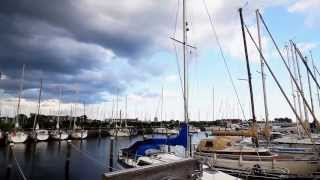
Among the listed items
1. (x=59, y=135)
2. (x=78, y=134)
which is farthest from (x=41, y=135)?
(x=78, y=134)

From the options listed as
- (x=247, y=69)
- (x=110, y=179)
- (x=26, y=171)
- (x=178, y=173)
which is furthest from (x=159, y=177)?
(x=26, y=171)

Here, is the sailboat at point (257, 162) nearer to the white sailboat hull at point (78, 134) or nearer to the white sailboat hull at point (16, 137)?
the white sailboat hull at point (16, 137)

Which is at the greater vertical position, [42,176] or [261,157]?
[261,157]

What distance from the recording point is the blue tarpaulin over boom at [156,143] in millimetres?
16891

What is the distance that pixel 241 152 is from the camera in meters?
23.8

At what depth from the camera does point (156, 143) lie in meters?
21.7

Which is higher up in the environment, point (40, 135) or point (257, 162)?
point (257, 162)

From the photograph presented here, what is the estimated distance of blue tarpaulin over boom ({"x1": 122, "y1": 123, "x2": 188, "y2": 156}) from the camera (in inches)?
665

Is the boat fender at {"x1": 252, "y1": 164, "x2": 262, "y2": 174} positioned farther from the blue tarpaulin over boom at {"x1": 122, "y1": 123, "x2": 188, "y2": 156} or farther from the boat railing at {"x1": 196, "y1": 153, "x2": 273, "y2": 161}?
the blue tarpaulin over boom at {"x1": 122, "y1": 123, "x2": 188, "y2": 156}

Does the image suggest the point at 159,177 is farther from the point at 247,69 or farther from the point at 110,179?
the point at 247,69

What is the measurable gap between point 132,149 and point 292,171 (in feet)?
41.1

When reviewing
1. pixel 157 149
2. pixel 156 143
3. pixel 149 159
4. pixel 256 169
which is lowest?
pixel 256 169

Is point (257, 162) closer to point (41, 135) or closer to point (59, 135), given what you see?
point (41, 135)

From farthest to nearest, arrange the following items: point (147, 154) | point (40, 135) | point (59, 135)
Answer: point (59, 135) < point (40, 135) < point (147, 154)
